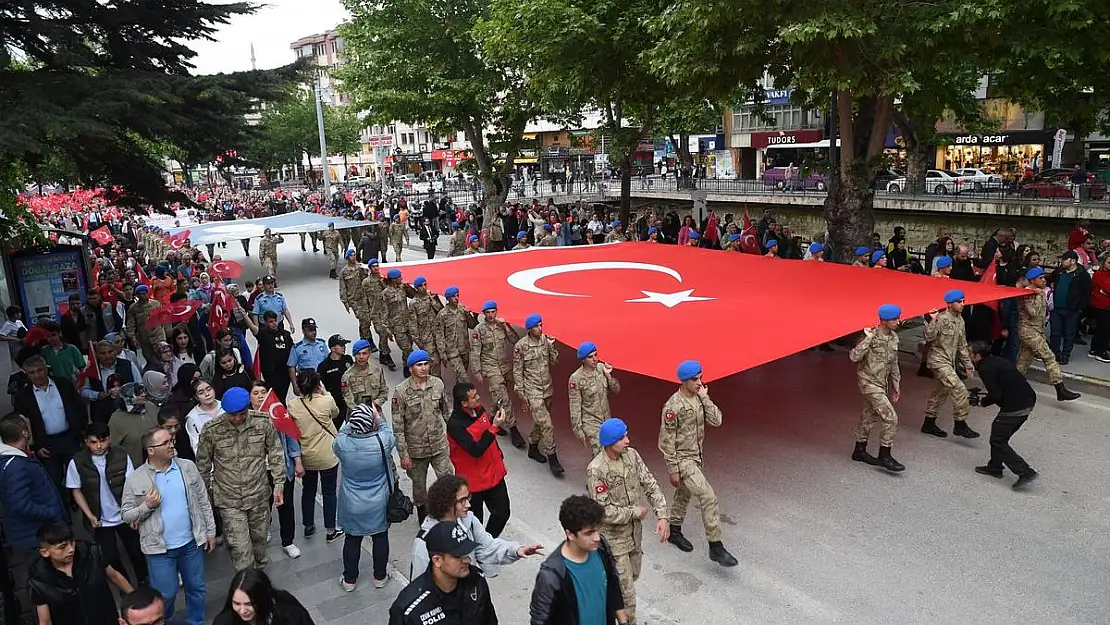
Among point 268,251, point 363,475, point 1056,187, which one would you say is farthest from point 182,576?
point 1056,187

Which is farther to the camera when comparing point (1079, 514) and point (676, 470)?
point (1079, 514)

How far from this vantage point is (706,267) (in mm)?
12508

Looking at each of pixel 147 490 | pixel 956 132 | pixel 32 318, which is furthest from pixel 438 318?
pixel 956 132

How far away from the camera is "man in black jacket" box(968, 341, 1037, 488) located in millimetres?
7273

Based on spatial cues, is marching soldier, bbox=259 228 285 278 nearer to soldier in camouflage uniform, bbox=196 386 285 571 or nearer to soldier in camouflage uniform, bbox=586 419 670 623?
soldier in camouflage uniform, bbox=196 386 285 571

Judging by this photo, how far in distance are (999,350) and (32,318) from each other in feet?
51.6

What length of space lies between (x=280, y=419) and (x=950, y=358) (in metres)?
6.96

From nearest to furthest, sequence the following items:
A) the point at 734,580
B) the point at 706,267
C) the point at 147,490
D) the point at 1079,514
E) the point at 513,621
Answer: the point at 147,490 < the point at 513,621 < the point at 734,580 < the point at 1079,514 < the point at 706,267

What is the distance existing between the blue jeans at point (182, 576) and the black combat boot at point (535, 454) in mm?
3921

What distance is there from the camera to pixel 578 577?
3.97 meters

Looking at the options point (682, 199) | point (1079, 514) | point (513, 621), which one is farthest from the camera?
point (682, 199)

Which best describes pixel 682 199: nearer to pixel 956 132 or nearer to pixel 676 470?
pixel 956 132

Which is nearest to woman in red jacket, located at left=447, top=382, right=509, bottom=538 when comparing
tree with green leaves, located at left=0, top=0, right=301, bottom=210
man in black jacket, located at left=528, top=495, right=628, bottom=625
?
man in black jacket, located at left=528, top=495, right=628, bottom=625

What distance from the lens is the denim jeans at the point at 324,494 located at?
6.73 metres
